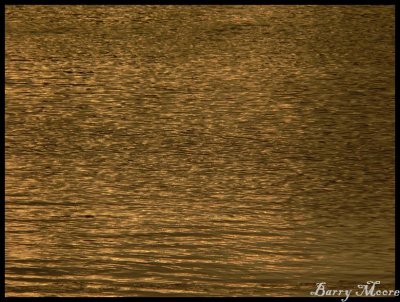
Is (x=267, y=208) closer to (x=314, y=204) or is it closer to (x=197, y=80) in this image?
(x=314, y=204)

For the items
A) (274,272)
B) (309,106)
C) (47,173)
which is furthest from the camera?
(309,106)

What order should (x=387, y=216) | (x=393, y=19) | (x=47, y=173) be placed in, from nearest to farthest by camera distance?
(x=387, y=216) → (x=47, y=173) → (x=393, y=19)

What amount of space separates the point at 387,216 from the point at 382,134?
344mm

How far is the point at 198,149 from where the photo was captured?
264 cm

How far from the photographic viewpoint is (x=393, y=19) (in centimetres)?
307

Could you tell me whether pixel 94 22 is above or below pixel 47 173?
above

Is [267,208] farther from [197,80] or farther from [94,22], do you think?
[94,22]

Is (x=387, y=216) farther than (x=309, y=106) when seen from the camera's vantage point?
No

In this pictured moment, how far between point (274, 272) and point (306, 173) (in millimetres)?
450

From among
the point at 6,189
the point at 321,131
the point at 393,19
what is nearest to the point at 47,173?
the point at 6,189

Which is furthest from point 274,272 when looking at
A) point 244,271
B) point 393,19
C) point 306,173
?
point 393,19

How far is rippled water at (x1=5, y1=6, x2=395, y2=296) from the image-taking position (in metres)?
2.22

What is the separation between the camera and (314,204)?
2459 millimetres

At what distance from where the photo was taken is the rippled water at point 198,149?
87.6 inches
